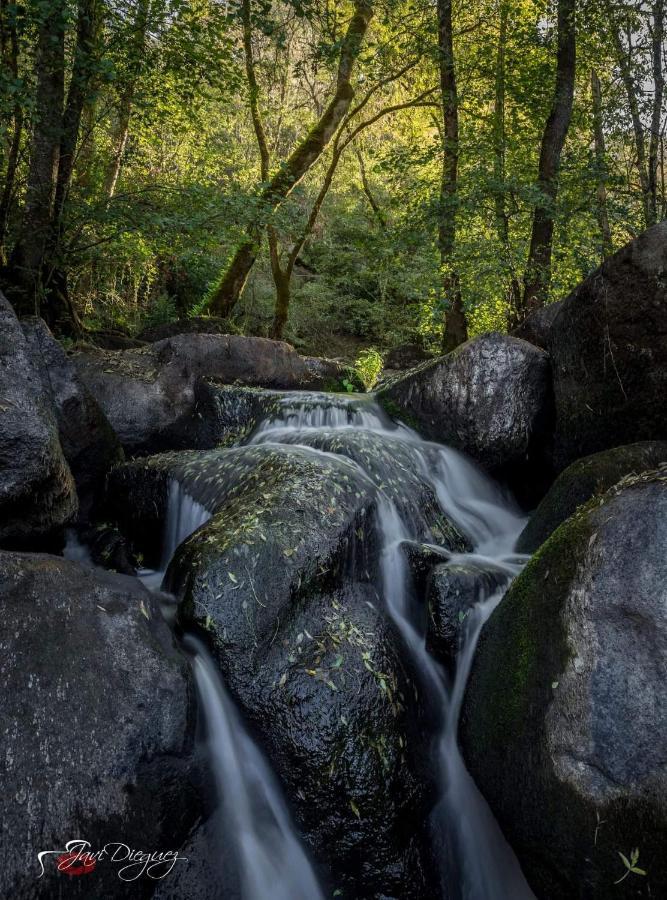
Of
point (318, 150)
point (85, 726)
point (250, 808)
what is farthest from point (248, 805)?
point (318, 150)

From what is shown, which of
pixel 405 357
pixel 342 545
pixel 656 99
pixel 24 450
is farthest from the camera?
pixel 405 357

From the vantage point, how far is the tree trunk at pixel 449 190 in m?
8.60

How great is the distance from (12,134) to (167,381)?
3347 millimetres

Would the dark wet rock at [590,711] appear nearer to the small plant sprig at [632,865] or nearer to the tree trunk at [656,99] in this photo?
the small plant sprig at [632,865]

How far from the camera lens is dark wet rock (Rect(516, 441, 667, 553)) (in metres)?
4.28

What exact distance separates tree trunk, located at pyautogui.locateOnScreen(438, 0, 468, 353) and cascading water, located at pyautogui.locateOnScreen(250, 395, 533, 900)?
298 centimetres

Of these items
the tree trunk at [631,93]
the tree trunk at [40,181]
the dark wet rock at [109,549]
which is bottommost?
the dark wet rock at [109,549]

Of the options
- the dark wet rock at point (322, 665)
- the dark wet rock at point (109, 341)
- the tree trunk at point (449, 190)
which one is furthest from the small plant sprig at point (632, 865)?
the dark wet rock at point (109, 341)

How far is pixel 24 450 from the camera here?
3.58 meters

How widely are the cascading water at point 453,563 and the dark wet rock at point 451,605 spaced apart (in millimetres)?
53

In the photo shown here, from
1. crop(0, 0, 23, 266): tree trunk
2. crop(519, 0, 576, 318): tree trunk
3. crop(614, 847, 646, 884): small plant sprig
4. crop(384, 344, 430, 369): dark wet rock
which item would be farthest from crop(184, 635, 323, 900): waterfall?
crop(384, 344, 430, 369): dark wet rock

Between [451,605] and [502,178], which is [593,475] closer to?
[451,605]

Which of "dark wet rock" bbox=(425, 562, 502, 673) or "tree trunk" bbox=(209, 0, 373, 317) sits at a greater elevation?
"tree trunk" bbox=(209, 0, 373, 317)

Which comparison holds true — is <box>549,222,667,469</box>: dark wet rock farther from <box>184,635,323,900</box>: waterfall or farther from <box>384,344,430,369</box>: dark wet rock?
<box>384,344,430,369</box>: dark wet rock
